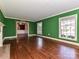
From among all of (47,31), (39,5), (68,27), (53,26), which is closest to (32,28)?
(47,31)

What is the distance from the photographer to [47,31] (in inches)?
327

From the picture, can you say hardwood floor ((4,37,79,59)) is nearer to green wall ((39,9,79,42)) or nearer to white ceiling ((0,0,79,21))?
white ceiling ((0,0,79,21))

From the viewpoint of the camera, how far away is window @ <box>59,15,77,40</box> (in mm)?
5114

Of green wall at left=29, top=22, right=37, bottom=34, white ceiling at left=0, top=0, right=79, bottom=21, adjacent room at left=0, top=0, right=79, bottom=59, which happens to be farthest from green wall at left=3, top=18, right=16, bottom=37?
white ceiling at left=0, top=0, right=79, bottom=21

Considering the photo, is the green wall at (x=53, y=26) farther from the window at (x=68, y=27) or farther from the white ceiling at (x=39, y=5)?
the white ceiling at (x=39, y=5)

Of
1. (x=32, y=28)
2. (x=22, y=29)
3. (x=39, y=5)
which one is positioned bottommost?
(x=22, y=29)

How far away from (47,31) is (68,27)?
2946 millimetres

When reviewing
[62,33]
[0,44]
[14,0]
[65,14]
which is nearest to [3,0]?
[14,0]

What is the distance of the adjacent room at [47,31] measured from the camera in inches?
135

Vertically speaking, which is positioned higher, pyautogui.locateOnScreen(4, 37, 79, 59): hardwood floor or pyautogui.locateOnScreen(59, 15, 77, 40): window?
pyautogui.locateOnScreen(59, 15, 77, 40): window

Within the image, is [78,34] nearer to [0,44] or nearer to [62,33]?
[62,33]

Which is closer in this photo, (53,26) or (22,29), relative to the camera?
(53,26)

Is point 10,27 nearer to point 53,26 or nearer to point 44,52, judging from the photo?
point 53,26

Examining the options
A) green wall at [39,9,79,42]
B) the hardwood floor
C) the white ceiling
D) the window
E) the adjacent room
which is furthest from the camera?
green wall at [39,9,79,42]
